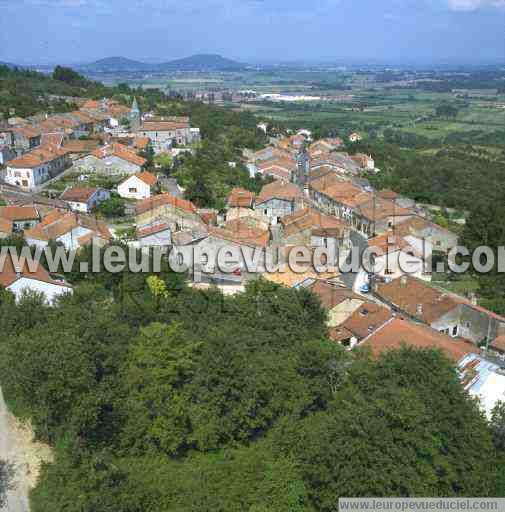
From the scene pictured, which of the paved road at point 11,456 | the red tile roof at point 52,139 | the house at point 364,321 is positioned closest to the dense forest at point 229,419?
the paved road at point 11,456

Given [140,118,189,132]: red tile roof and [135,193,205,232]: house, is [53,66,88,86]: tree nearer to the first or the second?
[140,118,189,132]: red tile roof

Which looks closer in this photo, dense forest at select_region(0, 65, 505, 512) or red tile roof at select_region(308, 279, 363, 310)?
dense forest at select_region(0, 65, 505, 512)

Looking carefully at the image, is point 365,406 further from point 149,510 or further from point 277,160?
point 277,160

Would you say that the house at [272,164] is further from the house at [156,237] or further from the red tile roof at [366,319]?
the red tile roof at [366,319]

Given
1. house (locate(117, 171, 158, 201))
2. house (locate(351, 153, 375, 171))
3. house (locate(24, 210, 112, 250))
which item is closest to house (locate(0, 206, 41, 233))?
house (locate(24, 210, 112, 250))

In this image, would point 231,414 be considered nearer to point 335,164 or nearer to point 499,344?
point 499,344

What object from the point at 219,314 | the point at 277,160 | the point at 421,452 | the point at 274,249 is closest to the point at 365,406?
the point at 421,452
